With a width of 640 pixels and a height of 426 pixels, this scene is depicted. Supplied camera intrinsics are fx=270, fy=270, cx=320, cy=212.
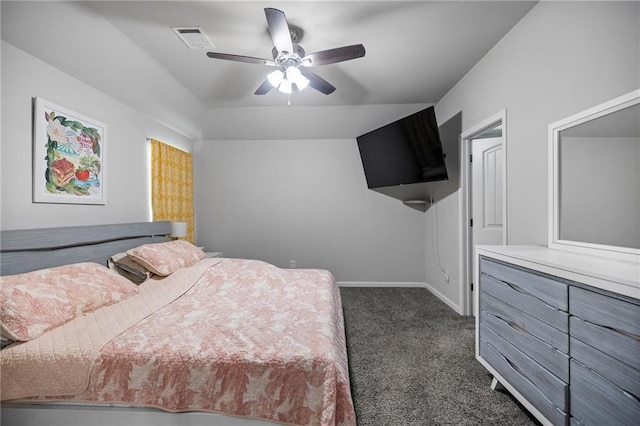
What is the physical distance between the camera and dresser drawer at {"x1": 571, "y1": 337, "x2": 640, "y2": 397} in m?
→ 0.98

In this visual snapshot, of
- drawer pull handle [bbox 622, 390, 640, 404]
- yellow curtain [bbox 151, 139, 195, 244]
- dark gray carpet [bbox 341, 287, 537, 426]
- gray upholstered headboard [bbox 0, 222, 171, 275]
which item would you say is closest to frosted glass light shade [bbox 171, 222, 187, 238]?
yellow curtain [bbox 151, 139, 195, 244]

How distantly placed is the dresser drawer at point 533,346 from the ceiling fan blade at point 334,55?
2.01 meters

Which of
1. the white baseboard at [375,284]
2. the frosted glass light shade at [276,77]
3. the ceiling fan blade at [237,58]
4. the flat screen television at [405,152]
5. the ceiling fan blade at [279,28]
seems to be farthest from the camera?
the white baseboard at [375,284]

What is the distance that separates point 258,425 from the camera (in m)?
1.23

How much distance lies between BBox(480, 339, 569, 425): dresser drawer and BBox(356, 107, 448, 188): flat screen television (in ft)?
5.54

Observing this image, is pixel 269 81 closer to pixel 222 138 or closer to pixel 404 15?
pixel 404 15

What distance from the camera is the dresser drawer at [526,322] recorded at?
1269 millimetres

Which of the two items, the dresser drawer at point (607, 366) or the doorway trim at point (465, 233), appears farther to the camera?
the doorway trim at point (465, 233)

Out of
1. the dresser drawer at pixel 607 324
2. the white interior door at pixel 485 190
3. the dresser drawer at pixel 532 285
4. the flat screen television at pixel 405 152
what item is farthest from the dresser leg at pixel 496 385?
the flat screen television at pixel 405 152

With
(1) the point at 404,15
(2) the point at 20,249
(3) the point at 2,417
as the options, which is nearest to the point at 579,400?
(1) the point at 404,15

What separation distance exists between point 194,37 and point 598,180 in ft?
9.60

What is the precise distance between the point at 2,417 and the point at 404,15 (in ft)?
10.8

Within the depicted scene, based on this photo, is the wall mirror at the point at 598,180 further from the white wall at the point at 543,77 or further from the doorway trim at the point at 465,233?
the doorway trim at the point at 465,233

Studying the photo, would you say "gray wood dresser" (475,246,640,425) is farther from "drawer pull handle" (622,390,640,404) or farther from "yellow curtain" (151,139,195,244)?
"yellow curtain" (151,139,195,244)
